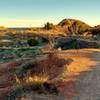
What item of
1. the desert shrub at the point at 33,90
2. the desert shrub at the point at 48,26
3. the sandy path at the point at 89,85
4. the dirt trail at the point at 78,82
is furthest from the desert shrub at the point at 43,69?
the desert shrub at the point at 48,26

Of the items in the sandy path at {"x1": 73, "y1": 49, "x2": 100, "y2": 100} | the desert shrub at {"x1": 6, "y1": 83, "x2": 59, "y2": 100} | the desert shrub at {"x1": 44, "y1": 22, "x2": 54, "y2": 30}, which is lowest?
the desert shrub at {"x1": 44, "y1": 22, "x2": 54, "y2": 30}

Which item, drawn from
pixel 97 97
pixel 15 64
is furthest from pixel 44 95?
pixel 15 64

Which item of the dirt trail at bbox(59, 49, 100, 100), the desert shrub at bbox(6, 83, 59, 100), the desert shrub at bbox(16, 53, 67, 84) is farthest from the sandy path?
the desert shrub at bbox(16, 53, 67, 84)

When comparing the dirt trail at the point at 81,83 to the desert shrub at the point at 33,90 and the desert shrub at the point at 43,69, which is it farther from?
the desert shrub at the point at 43,69

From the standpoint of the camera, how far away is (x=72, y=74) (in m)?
19.5

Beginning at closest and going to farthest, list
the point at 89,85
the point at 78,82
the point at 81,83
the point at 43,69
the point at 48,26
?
the point at 89,85, the point at 81,83, the point at 78,82, the point at 43,69, the point at 48,26

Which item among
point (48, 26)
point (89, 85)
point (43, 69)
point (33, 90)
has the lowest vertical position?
point (48, 26)

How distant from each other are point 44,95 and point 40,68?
24.4ft

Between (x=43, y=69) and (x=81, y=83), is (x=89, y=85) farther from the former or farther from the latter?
(x=43, y=69)

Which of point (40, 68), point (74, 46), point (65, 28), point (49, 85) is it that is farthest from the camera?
point (65, 28)

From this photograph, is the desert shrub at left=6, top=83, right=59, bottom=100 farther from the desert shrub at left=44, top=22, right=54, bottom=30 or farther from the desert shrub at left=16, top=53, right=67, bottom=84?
the desert shrub at left=44, top=22, right=54, bottom=30

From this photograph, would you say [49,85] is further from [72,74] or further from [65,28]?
[65,28]

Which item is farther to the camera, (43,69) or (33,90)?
(43,69)

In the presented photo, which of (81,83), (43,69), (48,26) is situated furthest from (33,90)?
(48,26)
